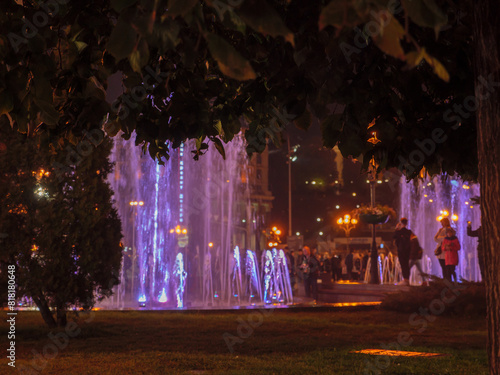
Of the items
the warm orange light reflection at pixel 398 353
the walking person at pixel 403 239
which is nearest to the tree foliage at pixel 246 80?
the warm orange light reflection at pixel 398 353

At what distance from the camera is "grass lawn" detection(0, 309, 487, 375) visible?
7.77m

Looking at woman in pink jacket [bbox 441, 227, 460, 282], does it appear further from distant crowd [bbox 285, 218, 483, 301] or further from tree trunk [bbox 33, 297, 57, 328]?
tree trunk [bbox 33, 297, 57, 328]

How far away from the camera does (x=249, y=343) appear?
10281mm

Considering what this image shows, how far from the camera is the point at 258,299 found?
2212cm

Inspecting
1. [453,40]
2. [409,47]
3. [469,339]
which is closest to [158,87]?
[409,47]

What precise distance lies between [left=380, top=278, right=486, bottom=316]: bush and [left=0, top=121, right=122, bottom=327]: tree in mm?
7804

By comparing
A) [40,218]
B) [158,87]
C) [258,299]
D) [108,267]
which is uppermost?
[158,87]

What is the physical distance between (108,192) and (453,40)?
8598mm

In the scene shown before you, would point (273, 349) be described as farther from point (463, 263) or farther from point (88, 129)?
point (463, 263)

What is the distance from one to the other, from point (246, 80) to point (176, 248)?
91.0ft

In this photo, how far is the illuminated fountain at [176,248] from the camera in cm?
2286

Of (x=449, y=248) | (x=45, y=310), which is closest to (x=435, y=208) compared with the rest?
(x=449, y=248)

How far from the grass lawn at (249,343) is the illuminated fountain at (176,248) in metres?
5.06

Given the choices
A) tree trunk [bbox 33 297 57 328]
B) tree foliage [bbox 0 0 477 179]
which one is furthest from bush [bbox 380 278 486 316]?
tree foliage [bbox 0 0 477 179]
